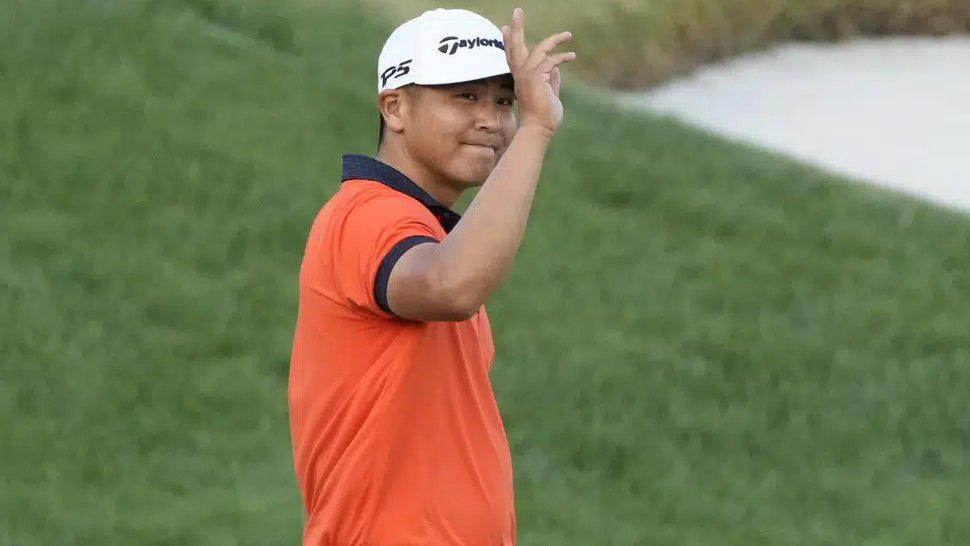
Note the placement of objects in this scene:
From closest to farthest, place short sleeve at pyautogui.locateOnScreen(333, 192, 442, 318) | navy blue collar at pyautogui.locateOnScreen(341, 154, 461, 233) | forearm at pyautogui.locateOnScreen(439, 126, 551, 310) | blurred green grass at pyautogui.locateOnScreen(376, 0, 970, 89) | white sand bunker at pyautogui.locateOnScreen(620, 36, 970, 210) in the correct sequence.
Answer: forearm at pyautogui.locateOnScreen(439, 126, 551, 310)
short sleeve at pyautogui.locateOnScreen(333, 192, 442, 318)
navy blue collar at pyautogui.locateOnScreen(341, 154, 461, 233)
white sand bunker at pyautogui.locateOnScreen(620, 36, 970, 210)
blurred green grass at pyautogui.locateOnScreen(376, 0, 970, 89)

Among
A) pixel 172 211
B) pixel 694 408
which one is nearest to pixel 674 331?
pixel 694 408

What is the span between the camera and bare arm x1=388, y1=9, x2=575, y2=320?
103 inches

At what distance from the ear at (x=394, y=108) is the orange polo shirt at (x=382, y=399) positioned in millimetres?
98

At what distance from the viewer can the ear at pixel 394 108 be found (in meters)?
3.00

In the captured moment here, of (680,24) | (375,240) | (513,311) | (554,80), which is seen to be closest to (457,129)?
(554,80)

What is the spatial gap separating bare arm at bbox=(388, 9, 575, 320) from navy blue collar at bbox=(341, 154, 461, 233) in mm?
205

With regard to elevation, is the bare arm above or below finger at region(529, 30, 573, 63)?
below

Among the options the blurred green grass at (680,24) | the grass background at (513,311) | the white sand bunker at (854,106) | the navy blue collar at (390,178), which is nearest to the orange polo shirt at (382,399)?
the navy blue collar at (390,178)

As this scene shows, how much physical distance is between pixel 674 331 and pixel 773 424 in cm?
97

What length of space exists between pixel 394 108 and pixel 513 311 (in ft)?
16.8

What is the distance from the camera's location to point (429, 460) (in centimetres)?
295

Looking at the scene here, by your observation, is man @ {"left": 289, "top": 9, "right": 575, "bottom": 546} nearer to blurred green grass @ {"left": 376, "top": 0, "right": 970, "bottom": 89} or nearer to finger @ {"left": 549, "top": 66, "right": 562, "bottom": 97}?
finger @ {"left": 549, "top": 66, "right": 562, "bottom": 97}

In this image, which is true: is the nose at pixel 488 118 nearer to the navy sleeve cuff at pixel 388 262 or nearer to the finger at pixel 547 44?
the finger at pixel 547 44

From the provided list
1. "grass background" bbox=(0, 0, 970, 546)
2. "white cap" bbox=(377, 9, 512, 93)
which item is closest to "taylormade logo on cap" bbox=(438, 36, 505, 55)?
"white cap" bbox=(377, 9, 512, 93)
